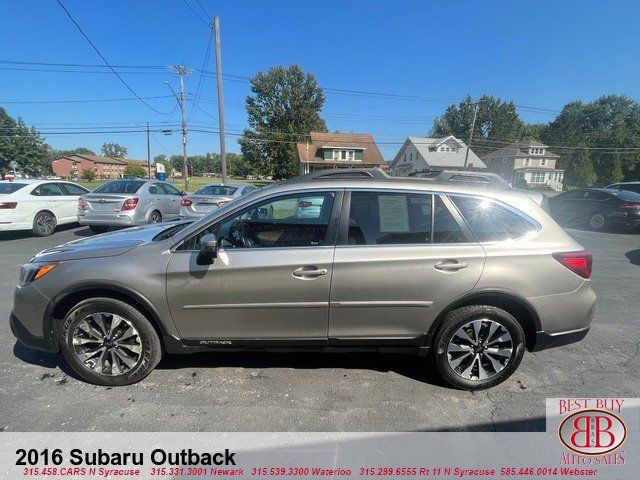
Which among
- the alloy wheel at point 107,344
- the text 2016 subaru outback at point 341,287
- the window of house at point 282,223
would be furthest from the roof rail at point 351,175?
the alloy wheel at point 107,344

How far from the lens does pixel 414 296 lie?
2486mm

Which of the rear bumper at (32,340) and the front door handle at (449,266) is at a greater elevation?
the front door handle at (449,266)

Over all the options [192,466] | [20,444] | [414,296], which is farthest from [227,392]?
[414,296]

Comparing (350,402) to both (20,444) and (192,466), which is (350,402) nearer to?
(192,466)

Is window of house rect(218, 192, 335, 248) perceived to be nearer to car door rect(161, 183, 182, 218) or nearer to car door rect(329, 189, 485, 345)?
car door rect(329, 189, 485, 345)

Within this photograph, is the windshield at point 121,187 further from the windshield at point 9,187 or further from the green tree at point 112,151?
the green tree at point 112,151

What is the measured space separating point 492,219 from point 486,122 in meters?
94.4

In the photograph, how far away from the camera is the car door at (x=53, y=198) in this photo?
8.77 metres

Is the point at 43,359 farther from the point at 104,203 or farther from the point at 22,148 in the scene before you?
the point at 22,148

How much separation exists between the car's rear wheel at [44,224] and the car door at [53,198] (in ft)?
0.48

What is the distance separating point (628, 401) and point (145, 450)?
3555 mm

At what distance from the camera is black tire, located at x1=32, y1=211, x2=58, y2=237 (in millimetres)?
8664

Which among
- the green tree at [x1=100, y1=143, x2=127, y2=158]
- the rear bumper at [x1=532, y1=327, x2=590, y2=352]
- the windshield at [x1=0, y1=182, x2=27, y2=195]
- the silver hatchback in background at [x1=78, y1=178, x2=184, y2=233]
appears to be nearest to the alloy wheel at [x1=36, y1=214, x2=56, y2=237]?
the windshield at [x1=0, y1=182, x2=27, y2=195]

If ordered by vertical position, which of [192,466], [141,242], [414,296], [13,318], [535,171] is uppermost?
[535,171]
